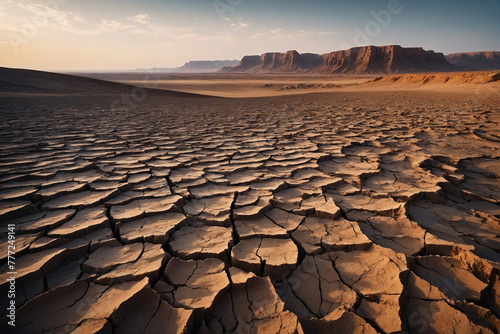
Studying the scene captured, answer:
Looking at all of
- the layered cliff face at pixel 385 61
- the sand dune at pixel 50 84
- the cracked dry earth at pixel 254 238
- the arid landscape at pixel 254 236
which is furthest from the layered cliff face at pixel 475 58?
the cracked dry earth at pixel 254 238

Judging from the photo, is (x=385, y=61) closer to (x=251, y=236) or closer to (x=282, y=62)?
(x=282, y=62)

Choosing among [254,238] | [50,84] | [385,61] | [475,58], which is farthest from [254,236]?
[475,58]

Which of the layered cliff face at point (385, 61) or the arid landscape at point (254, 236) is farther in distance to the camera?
the layered cliff face at point (385, 61)

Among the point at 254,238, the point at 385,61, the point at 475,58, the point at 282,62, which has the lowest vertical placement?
the point at 282,62

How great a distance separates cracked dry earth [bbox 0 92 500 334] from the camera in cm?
102

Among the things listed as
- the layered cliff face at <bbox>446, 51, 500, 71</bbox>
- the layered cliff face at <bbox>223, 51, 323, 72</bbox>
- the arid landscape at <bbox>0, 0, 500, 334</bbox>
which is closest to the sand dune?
the arid landscape at <bbox>0, 0, 500, 334</bbox>

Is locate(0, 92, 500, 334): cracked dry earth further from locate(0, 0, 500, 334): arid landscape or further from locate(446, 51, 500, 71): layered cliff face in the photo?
locate(446, 51, 500, 71): layered cliff face

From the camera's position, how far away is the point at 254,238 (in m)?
1.52

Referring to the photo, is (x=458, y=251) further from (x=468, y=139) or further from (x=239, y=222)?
(x=468, y=139)

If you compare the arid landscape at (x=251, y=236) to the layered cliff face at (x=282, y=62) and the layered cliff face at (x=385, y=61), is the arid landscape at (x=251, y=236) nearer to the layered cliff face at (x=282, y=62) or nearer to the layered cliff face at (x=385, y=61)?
the layered cliff face at (x=385, y=61)

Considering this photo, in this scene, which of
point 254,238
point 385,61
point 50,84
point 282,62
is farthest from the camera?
point 282,62

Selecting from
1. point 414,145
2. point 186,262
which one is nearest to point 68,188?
point 186,262

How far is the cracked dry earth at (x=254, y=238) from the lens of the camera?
1.02m

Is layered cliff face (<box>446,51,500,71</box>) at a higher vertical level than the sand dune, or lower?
lower
